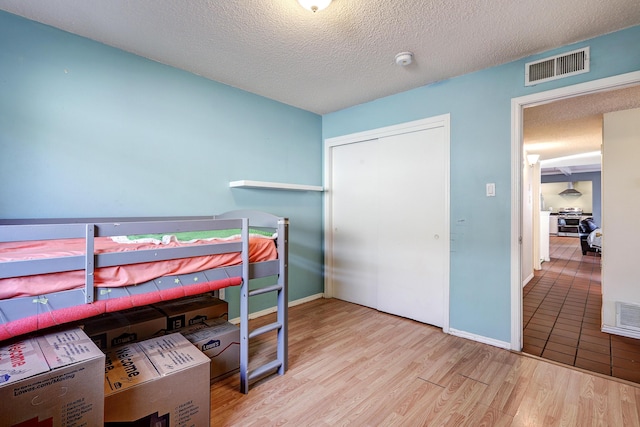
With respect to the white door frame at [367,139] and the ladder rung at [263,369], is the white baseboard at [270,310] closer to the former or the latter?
the white door frame at [367,139]

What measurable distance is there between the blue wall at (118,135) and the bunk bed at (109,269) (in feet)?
1.01

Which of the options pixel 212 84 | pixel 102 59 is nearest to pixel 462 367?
pixel 212 84

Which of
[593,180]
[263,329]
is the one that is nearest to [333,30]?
[263,329]

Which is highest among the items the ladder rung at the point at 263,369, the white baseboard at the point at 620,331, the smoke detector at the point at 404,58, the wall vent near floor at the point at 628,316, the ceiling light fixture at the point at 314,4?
the smoke detector at the point at 404,58

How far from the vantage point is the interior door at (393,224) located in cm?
284

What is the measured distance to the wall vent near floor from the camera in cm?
268

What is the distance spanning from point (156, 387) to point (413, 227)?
95.6 inches

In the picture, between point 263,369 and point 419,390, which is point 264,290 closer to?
point 263,369

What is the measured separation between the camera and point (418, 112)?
2.92 metres

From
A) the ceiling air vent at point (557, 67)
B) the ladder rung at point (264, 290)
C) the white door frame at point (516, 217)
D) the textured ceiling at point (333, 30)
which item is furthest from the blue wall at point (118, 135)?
the ceiling air vent at point (557, 67)

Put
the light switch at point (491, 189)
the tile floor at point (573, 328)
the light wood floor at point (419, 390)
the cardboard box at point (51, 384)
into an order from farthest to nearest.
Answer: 1. the light switch at point (491, 189)
2. the tile floor at point (573, 328)
3. the light wood floor at point (419, 390)
4. the cardboard box at point (51, 384)

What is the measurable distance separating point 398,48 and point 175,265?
208 centimetres

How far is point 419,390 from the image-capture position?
188 centimetres

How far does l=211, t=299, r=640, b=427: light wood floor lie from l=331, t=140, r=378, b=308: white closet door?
3.14ft
